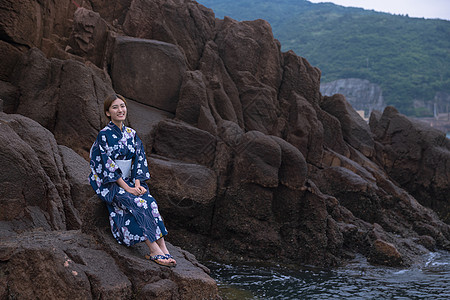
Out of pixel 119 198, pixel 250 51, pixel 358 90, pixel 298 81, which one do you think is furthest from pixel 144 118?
pixel 358 90

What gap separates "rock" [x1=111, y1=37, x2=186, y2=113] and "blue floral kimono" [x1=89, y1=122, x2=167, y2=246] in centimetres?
1075

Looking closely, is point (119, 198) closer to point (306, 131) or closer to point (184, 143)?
point (184, 143)

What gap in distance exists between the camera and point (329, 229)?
14.9m

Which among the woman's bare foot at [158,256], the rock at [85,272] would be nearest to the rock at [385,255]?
the rock at [85,272]

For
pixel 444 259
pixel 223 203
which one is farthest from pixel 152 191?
pixel 444 259

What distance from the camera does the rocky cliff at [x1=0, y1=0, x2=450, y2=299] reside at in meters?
6.71

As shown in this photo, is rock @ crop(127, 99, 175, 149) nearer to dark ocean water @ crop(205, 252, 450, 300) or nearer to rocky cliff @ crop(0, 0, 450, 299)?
rocky cliff @ crop(0, 0, 450, 299)

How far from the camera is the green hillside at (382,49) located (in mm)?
69875

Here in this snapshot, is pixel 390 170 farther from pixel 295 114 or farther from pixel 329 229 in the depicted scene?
pixel 329 229

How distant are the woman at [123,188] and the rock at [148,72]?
10660mm

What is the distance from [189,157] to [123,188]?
332 inches

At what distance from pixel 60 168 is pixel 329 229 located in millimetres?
8970

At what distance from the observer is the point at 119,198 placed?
678 cm

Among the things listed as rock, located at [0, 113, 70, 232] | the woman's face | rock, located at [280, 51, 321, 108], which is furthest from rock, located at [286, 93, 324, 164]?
the woman's face
